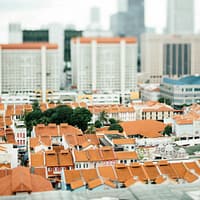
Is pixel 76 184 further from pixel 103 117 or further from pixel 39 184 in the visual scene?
pixel 103 117

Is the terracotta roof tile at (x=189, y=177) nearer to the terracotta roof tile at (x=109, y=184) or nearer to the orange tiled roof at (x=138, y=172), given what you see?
the orange tiled roof at (x=138, y=172)

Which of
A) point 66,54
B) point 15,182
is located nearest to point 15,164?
point 15,182

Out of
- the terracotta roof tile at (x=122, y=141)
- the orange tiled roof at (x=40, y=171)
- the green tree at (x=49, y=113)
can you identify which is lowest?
the orange tiled roof at (x=40, y=171)

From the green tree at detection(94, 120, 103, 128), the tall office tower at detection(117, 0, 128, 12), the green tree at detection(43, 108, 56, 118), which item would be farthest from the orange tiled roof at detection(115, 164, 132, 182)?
the tall office tower at detection(117, 0, 128, 12)

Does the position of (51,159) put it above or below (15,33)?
below

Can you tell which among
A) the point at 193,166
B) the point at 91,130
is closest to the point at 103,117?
the point at 91,130

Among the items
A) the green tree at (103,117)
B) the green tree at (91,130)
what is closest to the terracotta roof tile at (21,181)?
the green tree at (91,130)

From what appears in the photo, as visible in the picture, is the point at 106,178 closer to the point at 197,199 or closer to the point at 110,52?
the point at 197,199
